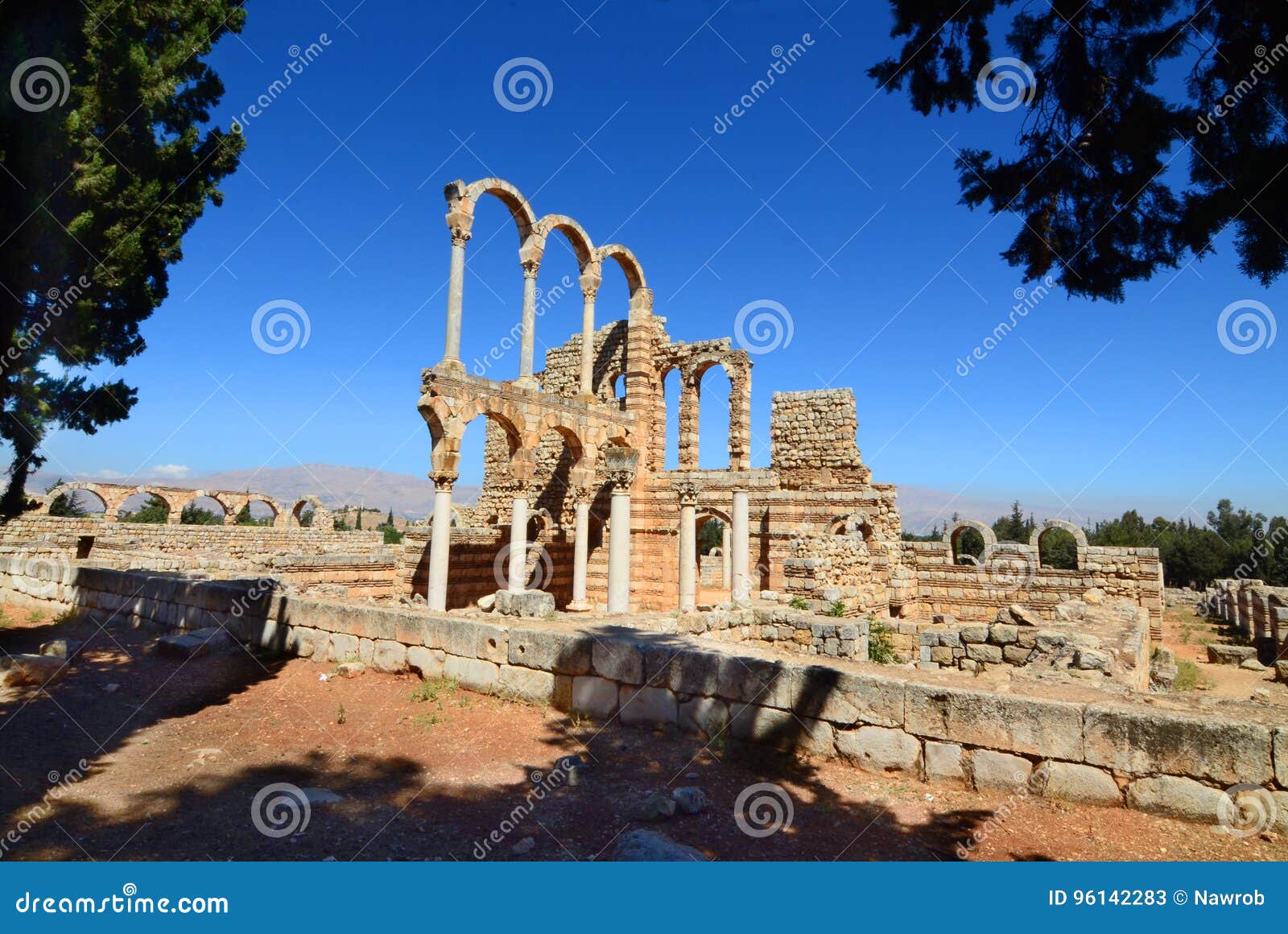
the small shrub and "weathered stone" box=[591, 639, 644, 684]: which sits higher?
"weathered stone" box=[591, 639, 644, 684]

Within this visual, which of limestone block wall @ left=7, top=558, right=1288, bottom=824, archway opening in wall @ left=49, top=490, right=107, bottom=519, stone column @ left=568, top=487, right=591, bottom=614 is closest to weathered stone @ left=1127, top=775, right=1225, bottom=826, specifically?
limestone block wall @ left=7, top=558, right=1288, bottom=824

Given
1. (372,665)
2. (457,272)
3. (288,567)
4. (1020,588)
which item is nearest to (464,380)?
(457,272)

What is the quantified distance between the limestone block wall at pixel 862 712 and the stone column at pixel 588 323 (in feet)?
34.4

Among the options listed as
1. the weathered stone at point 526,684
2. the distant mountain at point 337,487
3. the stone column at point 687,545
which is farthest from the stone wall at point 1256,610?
the distant mountain at point 337,487

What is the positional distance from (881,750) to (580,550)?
45.6 ft

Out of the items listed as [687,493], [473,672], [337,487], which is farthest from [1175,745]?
[337,487]

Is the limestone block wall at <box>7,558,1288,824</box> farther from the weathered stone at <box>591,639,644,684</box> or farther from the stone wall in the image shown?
the stone wall

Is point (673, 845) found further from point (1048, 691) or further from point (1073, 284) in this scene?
point (1073, 284)

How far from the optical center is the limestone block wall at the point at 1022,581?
16.5 meters

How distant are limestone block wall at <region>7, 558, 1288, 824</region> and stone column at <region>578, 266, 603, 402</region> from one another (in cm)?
1047

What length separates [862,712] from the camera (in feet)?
16.2

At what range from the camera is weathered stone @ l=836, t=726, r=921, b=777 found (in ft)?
15.5

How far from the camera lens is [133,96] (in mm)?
6805

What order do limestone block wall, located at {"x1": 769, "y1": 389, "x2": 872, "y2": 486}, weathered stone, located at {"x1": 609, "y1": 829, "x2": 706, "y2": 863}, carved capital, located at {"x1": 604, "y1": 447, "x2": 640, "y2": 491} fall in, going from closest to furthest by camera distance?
weathered stone, located at {"x1": 609, "y1": 829, "x2": 706, "y2": 863} → carved capital, located at {"x1": 604, "y1": 447, "x2": 640, "y2": 491} → limestone block wall, located at {"x1": 769, "y1": 389, "x2": 872, "y2": 486}
